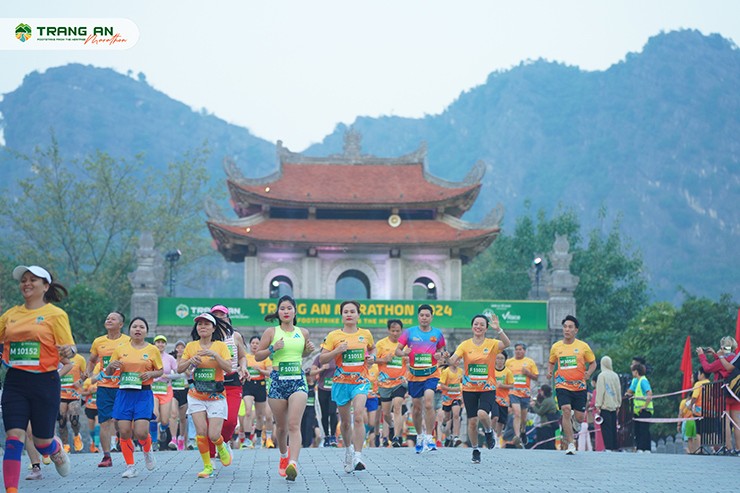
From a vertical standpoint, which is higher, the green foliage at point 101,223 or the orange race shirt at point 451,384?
the green foliage at point 101,223

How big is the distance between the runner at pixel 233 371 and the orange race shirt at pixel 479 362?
3145mm

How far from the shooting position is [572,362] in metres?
15.2

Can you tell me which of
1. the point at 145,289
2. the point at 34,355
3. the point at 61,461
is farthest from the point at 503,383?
the point at 145,289

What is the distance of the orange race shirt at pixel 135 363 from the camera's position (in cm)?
1200

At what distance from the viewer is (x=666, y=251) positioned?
121125mm

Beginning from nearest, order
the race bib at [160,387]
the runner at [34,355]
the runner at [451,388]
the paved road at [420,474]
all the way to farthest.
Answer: the runner at [34,355], the paved road at [420,474], the race bib at [160,387], the runner at [451,388]

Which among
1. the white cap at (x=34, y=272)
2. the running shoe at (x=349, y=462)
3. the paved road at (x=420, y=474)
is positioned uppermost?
the white cap at (x=34, y=272)

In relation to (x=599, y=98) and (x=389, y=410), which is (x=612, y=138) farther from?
(x=389, y=410)

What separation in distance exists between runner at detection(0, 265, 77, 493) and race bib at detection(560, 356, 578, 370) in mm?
7999

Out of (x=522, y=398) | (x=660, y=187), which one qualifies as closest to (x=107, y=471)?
(x=522, y=398)

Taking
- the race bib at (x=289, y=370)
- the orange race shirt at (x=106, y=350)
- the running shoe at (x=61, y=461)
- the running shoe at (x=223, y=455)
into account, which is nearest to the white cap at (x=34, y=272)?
the running shoe at (x=61, y=461)

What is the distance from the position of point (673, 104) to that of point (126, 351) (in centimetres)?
13397

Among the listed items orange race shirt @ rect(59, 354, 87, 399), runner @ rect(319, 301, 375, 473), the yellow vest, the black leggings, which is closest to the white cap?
runner @ rect(319, 301, 375, 473)

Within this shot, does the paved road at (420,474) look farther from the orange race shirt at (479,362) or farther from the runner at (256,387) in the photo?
the runner at (256,387)
